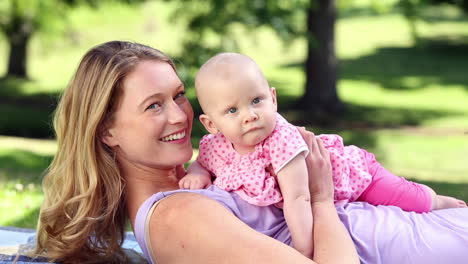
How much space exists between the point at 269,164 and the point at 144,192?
0.64 metres

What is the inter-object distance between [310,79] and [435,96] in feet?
14.8

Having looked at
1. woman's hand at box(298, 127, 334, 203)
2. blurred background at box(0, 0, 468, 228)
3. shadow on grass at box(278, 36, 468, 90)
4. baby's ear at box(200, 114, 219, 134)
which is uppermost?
baby's ear at box(200, 114, 219, 134)

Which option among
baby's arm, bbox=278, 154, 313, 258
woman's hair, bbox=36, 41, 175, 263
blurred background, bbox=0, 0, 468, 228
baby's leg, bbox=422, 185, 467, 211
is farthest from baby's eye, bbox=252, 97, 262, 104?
blurred background, bbox=0, 0, 468, 228

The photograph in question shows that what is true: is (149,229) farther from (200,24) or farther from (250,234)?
(200,24)

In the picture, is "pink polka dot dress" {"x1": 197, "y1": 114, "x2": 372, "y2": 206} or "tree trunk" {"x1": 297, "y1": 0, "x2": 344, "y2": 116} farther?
"tree trunk" {"x1": 297, "y1": 0, "x2": 344, "y2": 116}

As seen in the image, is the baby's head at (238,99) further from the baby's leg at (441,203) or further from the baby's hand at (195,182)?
the baby's leg at (441,203)

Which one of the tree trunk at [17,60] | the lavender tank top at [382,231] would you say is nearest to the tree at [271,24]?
the tree trunk at [17,60]

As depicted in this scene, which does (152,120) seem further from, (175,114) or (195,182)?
(195,182)

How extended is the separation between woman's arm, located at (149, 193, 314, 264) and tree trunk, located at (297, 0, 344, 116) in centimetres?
1055

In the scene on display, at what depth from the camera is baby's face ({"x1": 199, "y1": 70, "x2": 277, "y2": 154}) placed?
8.10ft

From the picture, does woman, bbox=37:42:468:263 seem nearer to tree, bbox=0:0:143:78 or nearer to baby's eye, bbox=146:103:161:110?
baby's eye, bbox=146:103:161:110

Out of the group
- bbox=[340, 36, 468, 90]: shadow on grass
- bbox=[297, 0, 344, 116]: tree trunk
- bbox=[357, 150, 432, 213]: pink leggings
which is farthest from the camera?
bbox=[340, 36, 468, 90]: shadow on grass

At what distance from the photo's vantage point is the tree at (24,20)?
1327cm

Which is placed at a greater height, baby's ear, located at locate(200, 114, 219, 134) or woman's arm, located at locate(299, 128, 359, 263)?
baby's ear, located at locate(200, 114, 219, 134)
